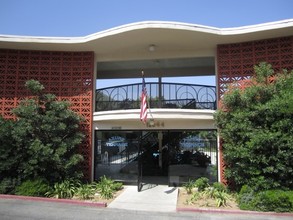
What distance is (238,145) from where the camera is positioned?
1155 cm

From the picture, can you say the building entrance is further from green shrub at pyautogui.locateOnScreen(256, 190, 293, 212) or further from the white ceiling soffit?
the white ceiling soffit

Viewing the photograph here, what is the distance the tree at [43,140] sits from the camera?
39.9 ft

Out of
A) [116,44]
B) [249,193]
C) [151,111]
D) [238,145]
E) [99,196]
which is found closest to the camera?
[249,193]

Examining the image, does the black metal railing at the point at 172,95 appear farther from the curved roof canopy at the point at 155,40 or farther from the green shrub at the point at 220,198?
the green shrub at the point at 220,198

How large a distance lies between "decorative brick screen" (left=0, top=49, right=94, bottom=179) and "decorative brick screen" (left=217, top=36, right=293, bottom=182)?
20.6 ft

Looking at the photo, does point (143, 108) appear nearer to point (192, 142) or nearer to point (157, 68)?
Answer: point (192, 142)

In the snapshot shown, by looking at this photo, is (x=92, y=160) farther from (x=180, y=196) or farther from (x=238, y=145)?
(x=238, y=145)

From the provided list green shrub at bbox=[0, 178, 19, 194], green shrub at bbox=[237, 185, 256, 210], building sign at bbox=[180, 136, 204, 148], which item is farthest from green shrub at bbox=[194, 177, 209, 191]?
green shrub at bbox=[0, 178, 19, 194]

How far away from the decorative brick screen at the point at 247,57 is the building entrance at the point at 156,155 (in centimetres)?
110

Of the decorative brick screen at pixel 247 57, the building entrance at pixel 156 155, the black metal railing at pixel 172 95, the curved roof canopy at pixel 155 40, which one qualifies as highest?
the curved roof canopy at pixel 155 40

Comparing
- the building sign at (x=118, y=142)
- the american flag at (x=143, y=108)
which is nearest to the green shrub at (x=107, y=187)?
the building sign at (x=118, y=142)

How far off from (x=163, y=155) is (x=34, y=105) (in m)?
6.56

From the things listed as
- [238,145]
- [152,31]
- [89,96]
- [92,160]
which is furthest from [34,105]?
[238,145]

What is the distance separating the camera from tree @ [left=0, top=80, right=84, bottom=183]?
1216 cm
